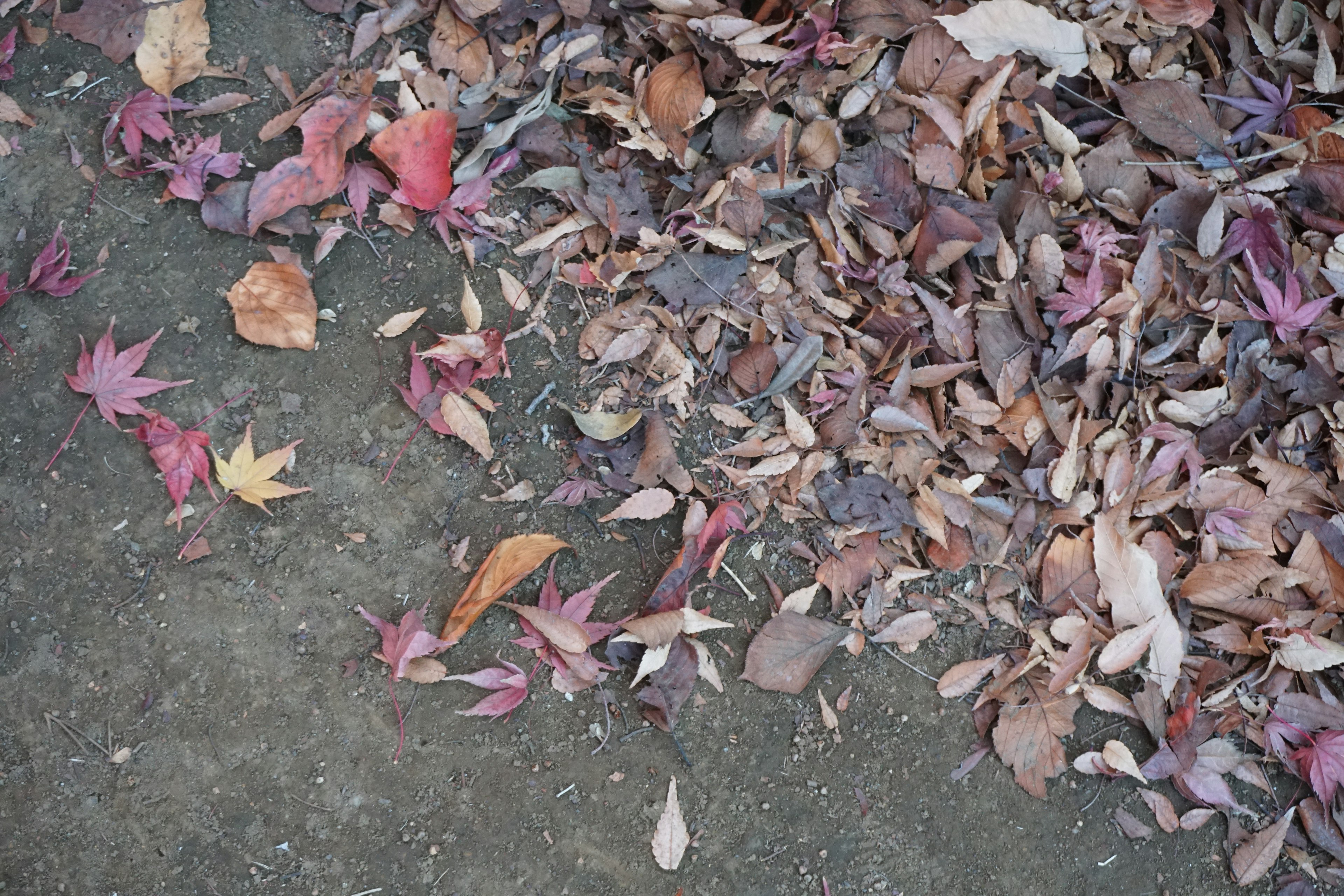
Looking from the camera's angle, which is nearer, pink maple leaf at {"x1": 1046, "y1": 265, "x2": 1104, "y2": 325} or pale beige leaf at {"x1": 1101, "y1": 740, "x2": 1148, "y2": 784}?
pale beige leaf at {"x1": 1101, "y1": 740, "x2": 1148, "y2": 784}

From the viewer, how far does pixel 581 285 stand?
71.5 inches

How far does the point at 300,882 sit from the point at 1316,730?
2.02 m

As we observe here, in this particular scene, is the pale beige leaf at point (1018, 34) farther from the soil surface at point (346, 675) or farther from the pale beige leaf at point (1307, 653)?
the pale beige leaf at point (1307, 653)

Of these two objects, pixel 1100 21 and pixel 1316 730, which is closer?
pixel 1316 730

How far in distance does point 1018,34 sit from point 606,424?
4.12 feet

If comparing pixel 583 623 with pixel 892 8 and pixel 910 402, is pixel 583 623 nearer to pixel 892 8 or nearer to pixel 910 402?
pixel 910 402

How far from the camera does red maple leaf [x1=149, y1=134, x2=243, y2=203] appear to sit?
5.62 ft

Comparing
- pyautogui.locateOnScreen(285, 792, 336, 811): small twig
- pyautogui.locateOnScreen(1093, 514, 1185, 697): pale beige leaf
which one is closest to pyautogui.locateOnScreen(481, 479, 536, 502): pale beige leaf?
pyautogui.locateOnScreen(285, 792, 336, 811): small twig

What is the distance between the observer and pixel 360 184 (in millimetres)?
1753

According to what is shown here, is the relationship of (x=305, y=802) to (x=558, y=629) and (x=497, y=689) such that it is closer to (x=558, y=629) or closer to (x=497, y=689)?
(x=497, y=689)

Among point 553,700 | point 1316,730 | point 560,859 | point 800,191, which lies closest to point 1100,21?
point 800,191

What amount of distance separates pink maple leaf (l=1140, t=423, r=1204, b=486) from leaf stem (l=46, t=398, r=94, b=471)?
2.13 m

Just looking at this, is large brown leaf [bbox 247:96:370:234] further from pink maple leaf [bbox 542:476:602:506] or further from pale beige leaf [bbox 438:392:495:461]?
pink maple leaf [bbox 542:476:602:506]

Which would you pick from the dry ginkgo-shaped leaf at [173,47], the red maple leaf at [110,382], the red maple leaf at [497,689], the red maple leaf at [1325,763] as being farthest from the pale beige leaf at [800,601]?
the dry ginkgo-shaped leaf at [173,47]
